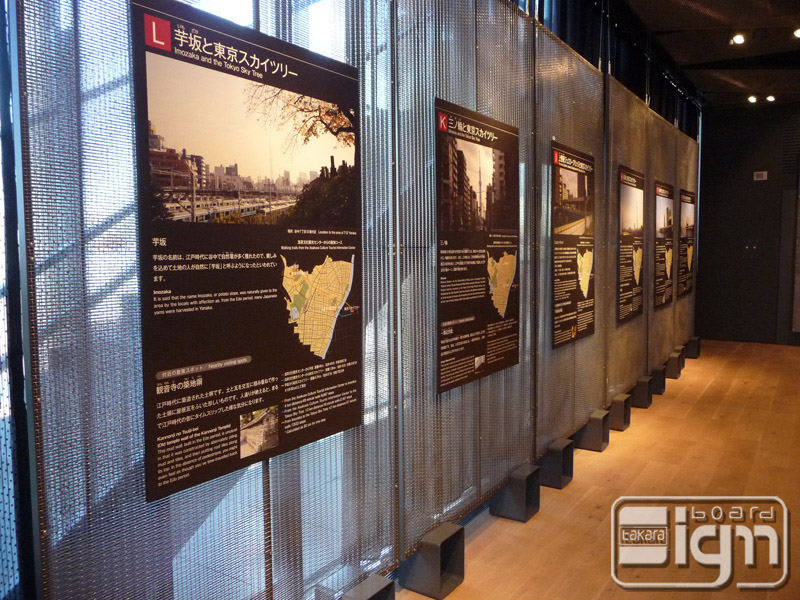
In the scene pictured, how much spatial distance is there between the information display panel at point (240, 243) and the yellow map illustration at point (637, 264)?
4.40 meters

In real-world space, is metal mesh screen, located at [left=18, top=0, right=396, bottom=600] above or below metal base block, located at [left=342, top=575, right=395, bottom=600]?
above

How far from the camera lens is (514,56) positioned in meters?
3.74

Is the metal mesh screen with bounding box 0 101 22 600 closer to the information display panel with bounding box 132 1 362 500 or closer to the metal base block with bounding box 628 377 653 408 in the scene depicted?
the information display panel with bounding box 132 1 362 500

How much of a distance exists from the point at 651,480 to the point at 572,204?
2.06m

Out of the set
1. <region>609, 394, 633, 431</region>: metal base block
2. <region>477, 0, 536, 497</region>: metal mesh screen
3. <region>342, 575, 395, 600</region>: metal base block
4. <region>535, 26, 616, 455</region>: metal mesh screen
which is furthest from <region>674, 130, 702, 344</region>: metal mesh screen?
<region>342, 575, 395, 600</region>: metal base block

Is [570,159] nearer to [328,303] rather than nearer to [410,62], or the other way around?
[410,62]

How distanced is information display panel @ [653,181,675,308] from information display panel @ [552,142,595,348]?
240cm

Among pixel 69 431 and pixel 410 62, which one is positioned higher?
pixel 410 62

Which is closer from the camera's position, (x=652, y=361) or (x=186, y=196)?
(x=186, y=196)

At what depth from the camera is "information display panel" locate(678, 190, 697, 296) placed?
8.38 meters

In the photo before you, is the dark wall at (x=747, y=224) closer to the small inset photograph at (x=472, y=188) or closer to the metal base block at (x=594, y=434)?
the metal base block at (x=594, y=434)

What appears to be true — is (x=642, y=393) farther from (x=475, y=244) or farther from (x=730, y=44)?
(x=730, y=44)

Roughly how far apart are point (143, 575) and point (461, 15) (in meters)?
2.86

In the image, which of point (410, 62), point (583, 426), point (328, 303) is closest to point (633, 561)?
point (583, 426)
